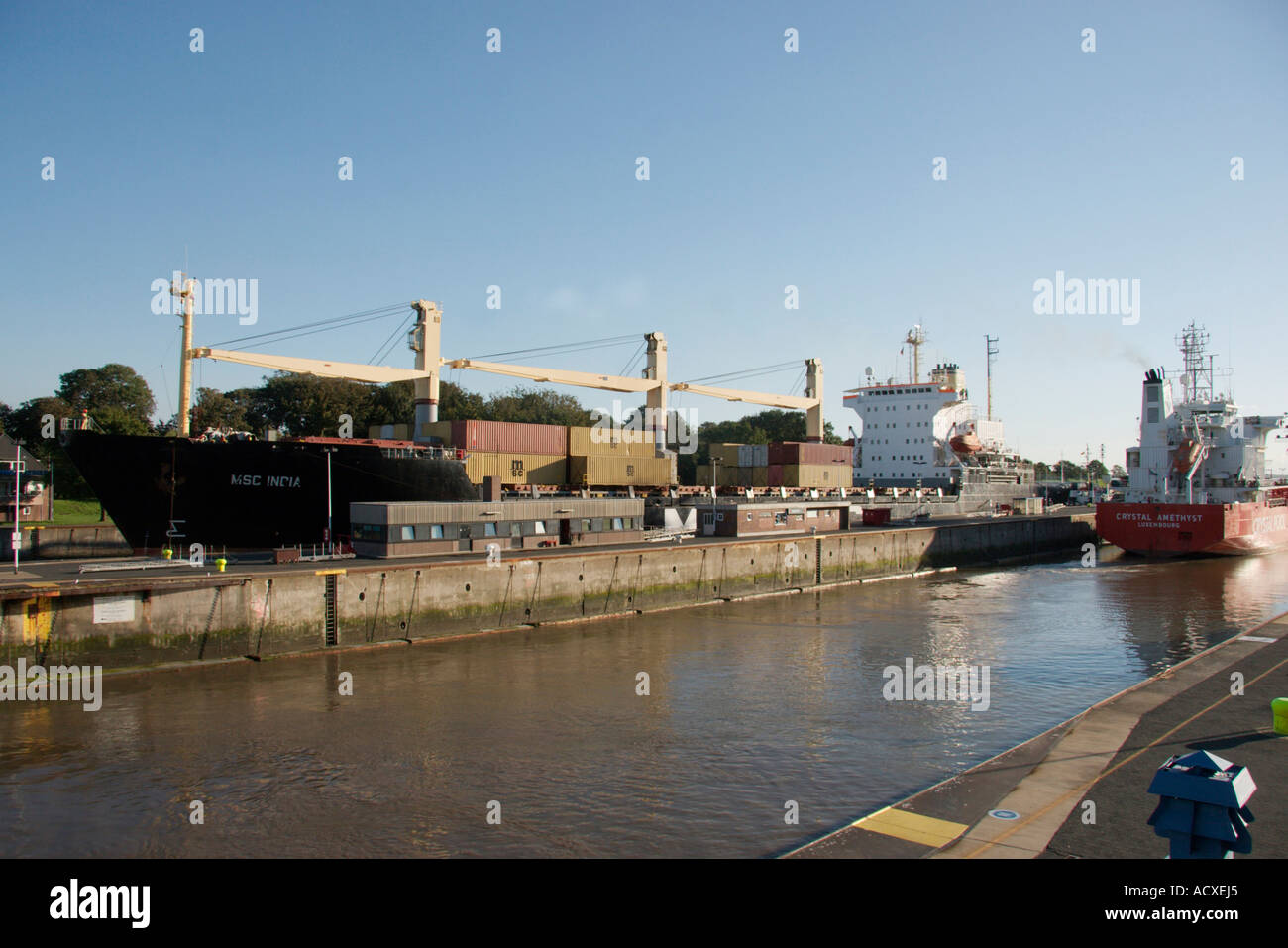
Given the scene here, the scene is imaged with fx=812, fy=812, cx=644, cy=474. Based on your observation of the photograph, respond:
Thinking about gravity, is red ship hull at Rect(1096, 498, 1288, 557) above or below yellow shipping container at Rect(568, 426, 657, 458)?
below

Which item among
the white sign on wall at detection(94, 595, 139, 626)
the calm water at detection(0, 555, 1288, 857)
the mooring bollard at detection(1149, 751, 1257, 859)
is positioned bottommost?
the calm water at detection(0, 555, 1288, 857)

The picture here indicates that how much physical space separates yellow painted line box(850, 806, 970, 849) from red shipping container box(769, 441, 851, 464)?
180 feet

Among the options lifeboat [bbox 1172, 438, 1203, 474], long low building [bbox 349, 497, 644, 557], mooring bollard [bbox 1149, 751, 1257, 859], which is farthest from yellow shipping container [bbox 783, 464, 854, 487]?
mooring bollard [bbox 1149, 751, 1257, 859]

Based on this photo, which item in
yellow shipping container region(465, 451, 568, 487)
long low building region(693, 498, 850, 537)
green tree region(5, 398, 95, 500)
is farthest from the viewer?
green tree region(5, 398, 95, 500)

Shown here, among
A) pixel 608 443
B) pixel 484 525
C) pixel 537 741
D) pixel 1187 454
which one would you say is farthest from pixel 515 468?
pixel 1187 454

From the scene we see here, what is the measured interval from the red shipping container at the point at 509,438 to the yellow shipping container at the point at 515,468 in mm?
308

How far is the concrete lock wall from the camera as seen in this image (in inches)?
900

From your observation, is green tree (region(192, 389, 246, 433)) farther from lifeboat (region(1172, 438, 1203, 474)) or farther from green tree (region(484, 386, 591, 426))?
lifeboat (region(1172, 438, 1203, 474))

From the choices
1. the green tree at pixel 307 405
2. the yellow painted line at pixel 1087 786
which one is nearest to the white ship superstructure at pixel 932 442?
the green tree at pixel 307 405

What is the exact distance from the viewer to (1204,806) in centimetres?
648

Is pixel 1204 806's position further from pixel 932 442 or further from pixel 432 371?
pixel 932 442

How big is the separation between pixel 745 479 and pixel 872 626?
34.3 metres
